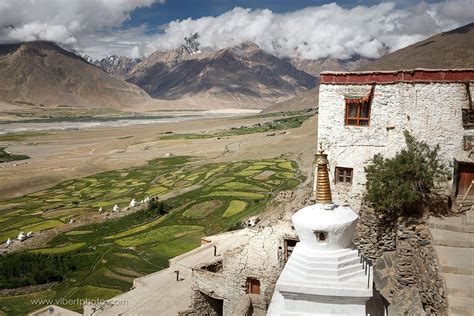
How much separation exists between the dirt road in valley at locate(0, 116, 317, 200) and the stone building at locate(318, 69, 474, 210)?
27.8 m

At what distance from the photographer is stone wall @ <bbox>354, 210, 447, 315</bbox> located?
14055 mm

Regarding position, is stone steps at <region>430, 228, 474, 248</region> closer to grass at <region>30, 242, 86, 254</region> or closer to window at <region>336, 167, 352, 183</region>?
window at <region>336, 167, 352, 183</region>

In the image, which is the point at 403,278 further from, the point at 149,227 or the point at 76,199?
the point at 76,199

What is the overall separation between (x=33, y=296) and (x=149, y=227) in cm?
1101

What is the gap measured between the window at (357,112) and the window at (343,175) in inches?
72.9

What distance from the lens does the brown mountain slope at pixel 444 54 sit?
60.2 metres

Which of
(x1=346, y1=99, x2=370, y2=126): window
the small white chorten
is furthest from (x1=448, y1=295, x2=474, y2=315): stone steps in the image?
the small white chorten

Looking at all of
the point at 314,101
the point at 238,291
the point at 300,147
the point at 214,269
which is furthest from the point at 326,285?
the point at 314,101

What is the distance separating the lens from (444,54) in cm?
6538

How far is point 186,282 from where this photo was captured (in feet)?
74.1

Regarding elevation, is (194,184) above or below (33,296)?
above

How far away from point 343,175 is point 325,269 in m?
10.4

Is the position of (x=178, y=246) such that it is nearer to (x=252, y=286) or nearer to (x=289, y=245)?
(x=289, y=245)

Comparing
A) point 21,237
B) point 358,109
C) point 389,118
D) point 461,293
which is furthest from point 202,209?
point 461,293
